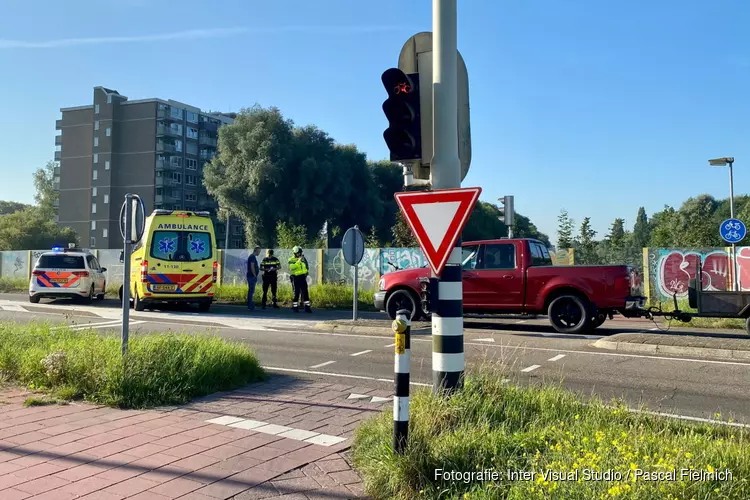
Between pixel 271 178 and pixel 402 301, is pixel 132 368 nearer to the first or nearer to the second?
pixel 402 301

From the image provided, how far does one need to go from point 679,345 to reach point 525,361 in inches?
108

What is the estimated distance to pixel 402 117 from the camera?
546 centimetres

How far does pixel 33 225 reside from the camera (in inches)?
2623

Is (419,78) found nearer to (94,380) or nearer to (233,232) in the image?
(94,380)

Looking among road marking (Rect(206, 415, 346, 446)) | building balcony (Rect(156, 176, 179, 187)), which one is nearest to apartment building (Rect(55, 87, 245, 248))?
building balcony (Rect(156, 176, 179, 187))

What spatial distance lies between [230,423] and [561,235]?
22735mm

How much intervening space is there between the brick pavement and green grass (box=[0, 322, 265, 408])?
27cm

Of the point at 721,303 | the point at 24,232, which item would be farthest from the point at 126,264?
the point at 24,232

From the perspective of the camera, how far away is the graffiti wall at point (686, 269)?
19.0 m

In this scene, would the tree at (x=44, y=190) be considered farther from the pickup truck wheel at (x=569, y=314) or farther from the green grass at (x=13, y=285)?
the pickup truck wheel at (x=569, y=314)

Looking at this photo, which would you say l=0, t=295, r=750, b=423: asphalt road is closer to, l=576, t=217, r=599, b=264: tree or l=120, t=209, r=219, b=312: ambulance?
l=120, t=209, r=219, b=312: ambulance

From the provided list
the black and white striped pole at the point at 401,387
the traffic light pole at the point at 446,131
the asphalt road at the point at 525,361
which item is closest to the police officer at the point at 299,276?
the asphalt road at the point at 525,361

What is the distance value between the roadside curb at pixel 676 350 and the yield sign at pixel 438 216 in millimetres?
6770

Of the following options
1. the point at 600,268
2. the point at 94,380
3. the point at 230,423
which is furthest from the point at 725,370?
the point at 94,380
